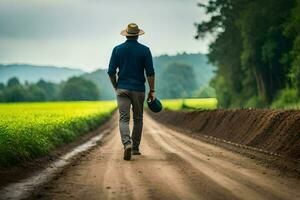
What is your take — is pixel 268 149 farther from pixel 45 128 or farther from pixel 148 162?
pixel 45 128

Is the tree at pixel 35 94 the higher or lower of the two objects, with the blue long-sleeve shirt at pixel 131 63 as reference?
higher

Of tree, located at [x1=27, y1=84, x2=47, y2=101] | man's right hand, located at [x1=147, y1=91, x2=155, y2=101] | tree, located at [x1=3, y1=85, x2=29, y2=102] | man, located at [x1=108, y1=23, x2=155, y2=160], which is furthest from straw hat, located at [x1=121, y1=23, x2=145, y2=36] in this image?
tree, located at [x1=27, y1=84, x2=47, y2=101]

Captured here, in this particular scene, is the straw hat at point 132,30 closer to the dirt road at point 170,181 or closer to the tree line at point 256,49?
the dirt road at point 170,181

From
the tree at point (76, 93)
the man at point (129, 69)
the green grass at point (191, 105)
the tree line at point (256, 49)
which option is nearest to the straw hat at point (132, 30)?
the man at point (129, 69)

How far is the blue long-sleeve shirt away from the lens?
11375mm

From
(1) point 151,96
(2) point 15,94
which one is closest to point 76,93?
(2) point 15,94

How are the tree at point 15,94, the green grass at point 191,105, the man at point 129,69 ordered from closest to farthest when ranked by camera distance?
the man at point 129,69, the green grass at point 191,105, the tree at point 15,94

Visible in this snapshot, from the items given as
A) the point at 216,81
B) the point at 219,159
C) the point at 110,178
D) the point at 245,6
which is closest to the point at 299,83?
the point at 245,6

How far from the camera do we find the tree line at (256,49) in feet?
152

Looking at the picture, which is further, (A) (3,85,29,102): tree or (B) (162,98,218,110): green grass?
(A) (3,85,29,102): tree

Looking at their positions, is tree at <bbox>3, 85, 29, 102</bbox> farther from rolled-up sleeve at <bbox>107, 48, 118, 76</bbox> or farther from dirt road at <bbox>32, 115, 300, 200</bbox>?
dirt road at <bbox>32, 115, 300, 200</bbox>

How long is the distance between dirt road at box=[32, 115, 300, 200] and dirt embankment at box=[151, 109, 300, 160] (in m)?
2.66

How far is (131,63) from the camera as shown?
11.4 metres

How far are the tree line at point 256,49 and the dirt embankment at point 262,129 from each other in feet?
71.7
